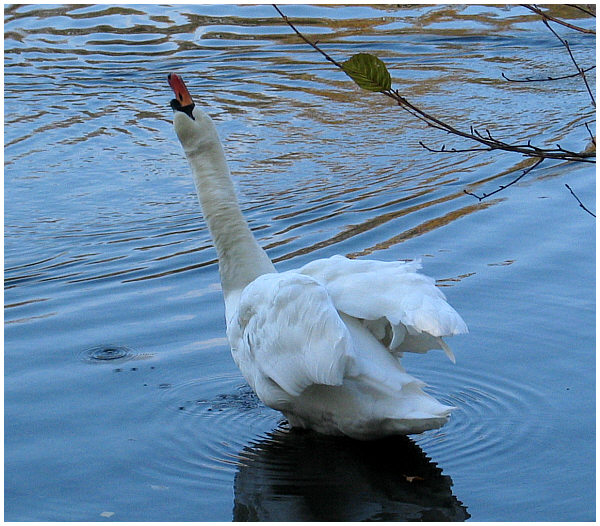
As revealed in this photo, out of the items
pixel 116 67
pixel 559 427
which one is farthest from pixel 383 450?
pixel 116 67

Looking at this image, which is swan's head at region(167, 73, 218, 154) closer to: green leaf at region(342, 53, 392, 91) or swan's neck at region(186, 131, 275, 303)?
swan's neck at region(186, 131, 275, 303)

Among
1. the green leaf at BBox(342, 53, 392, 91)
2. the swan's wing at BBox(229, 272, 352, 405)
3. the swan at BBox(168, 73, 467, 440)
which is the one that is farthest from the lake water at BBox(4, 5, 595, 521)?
the green leaf at BBox(342, 53, 392, 91)

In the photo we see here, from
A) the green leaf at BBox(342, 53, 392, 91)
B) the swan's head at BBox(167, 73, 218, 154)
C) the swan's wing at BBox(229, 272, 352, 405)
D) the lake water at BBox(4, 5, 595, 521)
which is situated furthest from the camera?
the swan's head at BBox(167, 73, 218, 154)

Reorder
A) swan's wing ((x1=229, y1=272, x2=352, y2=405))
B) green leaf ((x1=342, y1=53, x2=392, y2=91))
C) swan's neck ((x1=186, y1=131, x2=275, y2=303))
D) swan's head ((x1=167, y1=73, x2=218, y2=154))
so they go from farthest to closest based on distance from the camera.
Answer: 1. swan's head ((x1=167, y1=73, x2=218, y2=154))
2. swan's neck ((x1=186, y1=131, x2=275, y2=303))
3. swan's wing ((x1=229, y1=272, x2=352, y2=405))
4. green leaf ((x1=342, y1=53, x2=392, y2=91))

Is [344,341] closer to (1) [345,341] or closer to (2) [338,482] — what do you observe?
(1) [345,341]

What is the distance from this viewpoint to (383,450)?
542cm

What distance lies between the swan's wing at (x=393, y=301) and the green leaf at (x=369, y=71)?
1.57 m

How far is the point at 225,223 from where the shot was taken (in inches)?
240

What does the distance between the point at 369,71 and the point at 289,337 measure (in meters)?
1.85

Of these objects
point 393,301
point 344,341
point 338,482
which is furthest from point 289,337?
point 338,482

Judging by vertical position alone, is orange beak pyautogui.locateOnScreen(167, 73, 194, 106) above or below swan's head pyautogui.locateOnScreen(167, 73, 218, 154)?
above

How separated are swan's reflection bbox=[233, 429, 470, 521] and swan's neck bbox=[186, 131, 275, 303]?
927 mm

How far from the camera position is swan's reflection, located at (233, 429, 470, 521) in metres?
4.76

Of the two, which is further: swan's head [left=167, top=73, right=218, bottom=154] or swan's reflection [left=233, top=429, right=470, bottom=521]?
swan's head [left=167, top=73, right=218, bottom=154]
